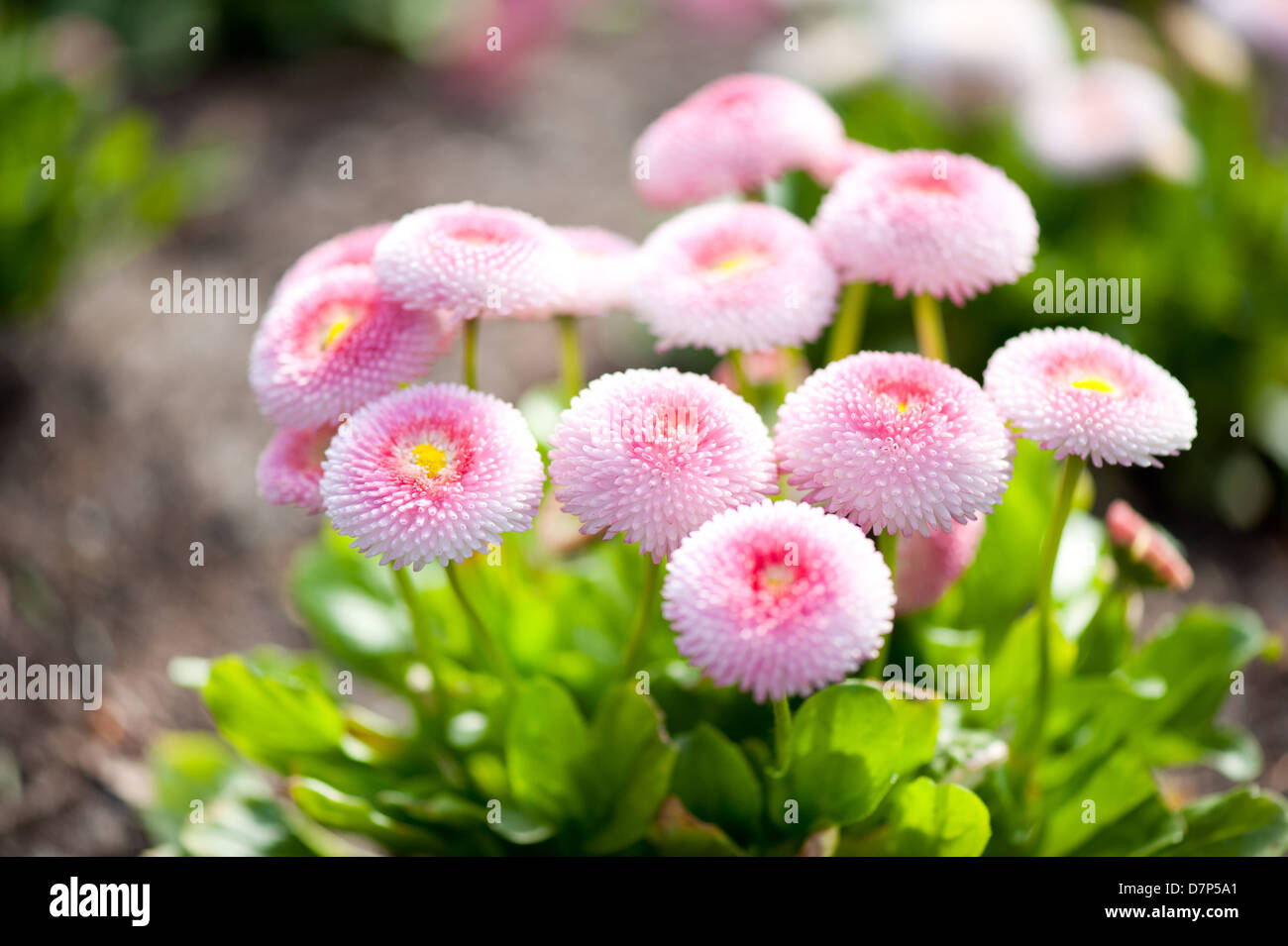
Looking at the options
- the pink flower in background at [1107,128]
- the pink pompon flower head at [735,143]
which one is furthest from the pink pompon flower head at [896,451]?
the pink flower in background at [1107,128]

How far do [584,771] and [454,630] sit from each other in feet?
1.20

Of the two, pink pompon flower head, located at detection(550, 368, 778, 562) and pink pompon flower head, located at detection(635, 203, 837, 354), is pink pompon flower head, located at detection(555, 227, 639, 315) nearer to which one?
pink pompon flower head, located at detection(635, 203, 837, 354)

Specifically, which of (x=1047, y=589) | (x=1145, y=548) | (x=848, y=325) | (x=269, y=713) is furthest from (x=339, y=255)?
(x=1145, y=548)

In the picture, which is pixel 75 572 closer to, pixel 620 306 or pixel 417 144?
pixel 620 306

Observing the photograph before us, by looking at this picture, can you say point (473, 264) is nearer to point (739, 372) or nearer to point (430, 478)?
point (430, 478)

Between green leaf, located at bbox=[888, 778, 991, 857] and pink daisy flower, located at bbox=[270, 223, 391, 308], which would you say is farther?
pink daisy flower, located at bbox=[270, 223, 391, 308]

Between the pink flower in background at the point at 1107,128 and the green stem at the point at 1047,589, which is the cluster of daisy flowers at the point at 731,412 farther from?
the pink flower in background at the point at 1107,128

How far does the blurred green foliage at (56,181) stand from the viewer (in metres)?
2.53

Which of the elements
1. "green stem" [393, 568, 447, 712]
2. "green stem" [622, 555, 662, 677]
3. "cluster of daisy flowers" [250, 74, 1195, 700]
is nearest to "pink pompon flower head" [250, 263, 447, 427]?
"cluster of daisy flowers" [250, 74, 1195, 700]

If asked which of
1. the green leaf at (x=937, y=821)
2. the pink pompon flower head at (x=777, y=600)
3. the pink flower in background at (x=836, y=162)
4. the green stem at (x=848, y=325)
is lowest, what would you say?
the green leaf at (x=937, y=821)

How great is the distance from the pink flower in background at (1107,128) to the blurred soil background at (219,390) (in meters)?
0.71

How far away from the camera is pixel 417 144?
12.6 feet

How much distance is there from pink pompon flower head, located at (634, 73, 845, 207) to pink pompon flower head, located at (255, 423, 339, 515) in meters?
0.56

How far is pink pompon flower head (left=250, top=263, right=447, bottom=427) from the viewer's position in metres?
1.21
